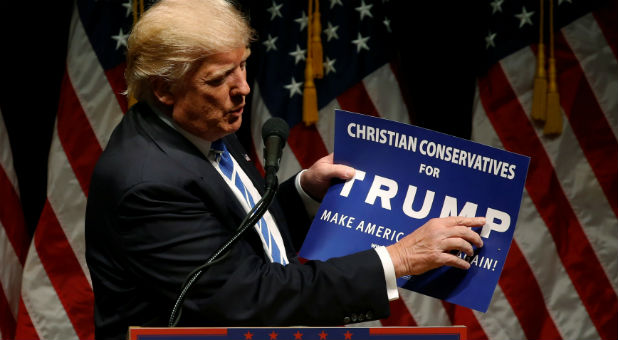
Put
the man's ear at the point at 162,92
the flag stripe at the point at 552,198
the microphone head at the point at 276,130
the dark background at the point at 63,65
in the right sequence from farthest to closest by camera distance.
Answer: the flag stripe at the point at 552,198 < the dark background at the point at 63,65 < the man's ear at the point at 162,92 < the microphone head at the point at 276,130

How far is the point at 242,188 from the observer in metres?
1.87

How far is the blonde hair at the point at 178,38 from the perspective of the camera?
5.51 ft

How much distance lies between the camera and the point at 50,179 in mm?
3270

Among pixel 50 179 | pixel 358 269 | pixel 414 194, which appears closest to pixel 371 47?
pixel 50 179

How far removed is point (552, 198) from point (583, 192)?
0.13m

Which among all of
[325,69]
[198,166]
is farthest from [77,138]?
[198,166]

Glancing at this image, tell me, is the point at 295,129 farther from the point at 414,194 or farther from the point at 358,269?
the point at 358,269

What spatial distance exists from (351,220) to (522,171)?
39 centimetres

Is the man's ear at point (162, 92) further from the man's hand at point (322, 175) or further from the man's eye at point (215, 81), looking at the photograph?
the man's hand at point (322, 175)

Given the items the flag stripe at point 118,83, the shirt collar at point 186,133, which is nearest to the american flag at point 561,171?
the flag stripe at point 118,83

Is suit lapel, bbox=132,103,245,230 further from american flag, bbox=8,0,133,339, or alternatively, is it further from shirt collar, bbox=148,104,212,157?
american flag, bbox=8,0,133,339

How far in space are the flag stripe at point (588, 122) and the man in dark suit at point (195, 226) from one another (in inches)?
69.0

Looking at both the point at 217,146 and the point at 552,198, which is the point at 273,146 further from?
the point at 552,198

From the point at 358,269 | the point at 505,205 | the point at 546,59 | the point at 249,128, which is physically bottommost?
the point at 358,269
